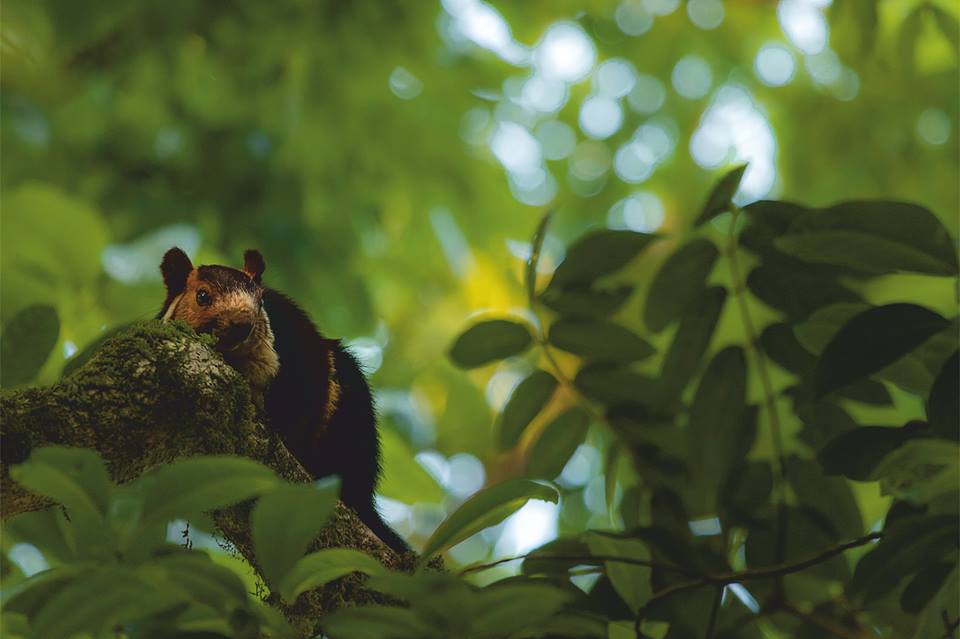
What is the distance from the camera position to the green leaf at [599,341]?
1612 millimetres

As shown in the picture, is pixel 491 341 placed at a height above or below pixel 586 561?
above

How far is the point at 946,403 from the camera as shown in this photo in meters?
1.11

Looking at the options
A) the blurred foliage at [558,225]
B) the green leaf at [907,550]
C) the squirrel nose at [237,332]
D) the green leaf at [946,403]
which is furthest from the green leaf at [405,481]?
the green leaf at [946,403]

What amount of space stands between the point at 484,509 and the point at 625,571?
0.38 metres

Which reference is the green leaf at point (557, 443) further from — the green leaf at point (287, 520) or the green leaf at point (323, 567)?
the green leaf at point (287, 520)

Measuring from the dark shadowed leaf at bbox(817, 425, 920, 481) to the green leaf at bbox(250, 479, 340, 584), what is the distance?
75cm

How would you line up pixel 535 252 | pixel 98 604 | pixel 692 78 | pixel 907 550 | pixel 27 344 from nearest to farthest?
1. pixel 98 604
2. pixel 907 550
3. pixel 27 344
4. pixel 535 252
5. pixel 692 78

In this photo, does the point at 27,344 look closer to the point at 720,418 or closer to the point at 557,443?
the point at 557,443

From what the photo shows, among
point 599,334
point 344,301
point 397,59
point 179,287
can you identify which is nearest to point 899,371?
point 599,334

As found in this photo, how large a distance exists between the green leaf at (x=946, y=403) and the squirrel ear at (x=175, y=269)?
116cm

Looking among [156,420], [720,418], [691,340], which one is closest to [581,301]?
[691,340]

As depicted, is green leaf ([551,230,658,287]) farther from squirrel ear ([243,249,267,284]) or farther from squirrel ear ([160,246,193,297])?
squirrel ear ([160,246,193,297])

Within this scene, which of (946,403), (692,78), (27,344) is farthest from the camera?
(692,78)

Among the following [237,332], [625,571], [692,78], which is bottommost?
[625,571]
